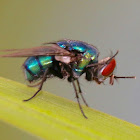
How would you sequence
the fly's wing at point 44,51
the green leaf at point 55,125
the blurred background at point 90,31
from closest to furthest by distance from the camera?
the green leaf at point 55,125, the fly's wing at point 44,51, the blurred background at point 90,31

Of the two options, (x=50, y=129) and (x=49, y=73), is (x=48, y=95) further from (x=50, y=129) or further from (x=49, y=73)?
(x=50, y=129)

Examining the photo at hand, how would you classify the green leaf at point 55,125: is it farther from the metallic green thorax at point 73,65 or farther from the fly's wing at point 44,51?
the metallic green thorax at point 73,65

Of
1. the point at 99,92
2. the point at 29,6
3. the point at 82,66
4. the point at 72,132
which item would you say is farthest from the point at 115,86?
the point at 72,132

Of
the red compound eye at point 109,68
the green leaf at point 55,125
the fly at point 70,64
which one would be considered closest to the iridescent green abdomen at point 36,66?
the fly at point 70,64

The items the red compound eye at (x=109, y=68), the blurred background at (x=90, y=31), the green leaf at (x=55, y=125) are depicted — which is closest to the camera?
the green leaf at (x=55, y=125)

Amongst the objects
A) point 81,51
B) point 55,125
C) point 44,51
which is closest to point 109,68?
point 81,51

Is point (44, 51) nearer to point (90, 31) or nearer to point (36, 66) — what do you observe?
point (36, 66)

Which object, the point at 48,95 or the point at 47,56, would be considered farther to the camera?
the point at 47,56
